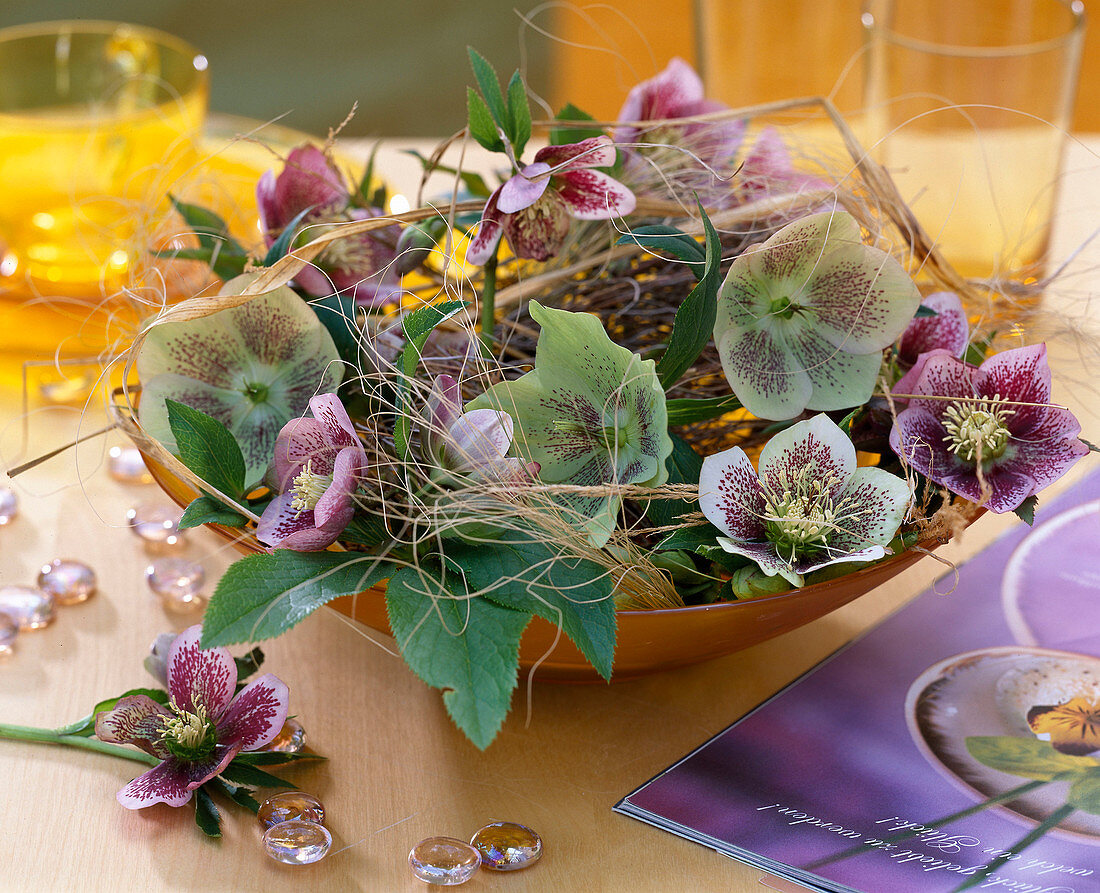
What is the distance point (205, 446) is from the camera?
377 mm

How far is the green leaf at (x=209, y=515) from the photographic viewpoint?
0.37 m

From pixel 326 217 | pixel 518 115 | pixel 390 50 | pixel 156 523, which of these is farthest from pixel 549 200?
pixel 390 50

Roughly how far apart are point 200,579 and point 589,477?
0.20 meters

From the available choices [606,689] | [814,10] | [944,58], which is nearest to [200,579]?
[606,689]

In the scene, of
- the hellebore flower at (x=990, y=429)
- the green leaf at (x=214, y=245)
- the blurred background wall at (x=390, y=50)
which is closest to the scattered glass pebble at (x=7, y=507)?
the green leaf at (x=214, y=245)

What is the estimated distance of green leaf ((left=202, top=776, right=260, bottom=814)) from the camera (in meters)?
0.37

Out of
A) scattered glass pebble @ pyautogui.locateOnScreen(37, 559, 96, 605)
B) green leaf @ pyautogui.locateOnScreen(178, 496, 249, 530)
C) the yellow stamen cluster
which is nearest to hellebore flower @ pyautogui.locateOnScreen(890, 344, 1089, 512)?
the yellow stamen cluster

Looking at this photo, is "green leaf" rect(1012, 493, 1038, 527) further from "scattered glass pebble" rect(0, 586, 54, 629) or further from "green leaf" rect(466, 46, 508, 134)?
"scattered glass pebble" rect(0, 586, 54, 629)

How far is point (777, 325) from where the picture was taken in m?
0.39

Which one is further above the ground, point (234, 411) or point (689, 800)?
point (234, 411)

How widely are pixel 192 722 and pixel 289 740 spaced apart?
0.13 ft

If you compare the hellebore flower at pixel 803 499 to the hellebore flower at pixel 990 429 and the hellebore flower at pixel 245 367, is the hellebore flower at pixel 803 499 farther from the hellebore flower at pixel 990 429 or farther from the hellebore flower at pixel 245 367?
the hellebore flower at pixel 245 367

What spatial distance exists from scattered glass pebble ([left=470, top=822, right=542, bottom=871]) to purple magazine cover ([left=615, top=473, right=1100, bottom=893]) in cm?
3

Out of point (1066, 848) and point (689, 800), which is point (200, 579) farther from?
point (1066, 848)
